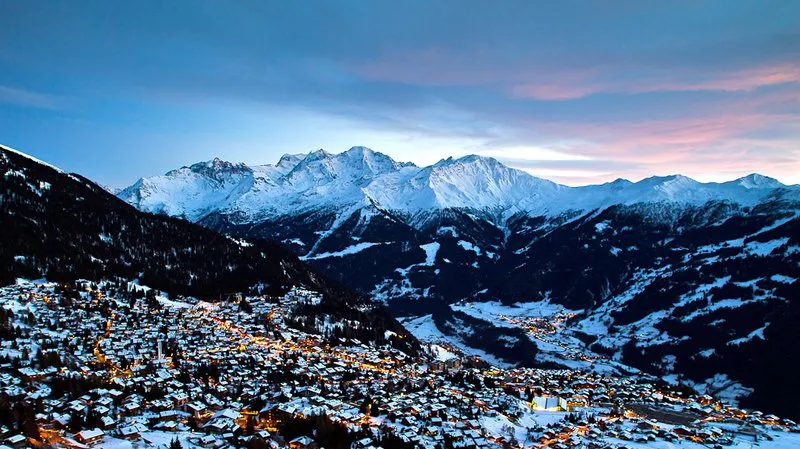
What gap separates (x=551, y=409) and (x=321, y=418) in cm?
4370

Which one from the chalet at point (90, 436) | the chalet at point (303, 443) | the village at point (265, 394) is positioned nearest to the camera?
the chalet at point (90, 436)

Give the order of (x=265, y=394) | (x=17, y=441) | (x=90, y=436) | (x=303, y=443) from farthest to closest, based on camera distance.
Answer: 1. (x=265, y=394)
2. (x=303, y=443)
3. (x=90, y=436)
4. (x=17, y=441)

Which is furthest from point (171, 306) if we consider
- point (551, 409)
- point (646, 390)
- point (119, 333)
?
point (646, 390)

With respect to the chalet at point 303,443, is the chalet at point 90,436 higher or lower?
higher

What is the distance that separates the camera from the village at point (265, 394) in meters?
62.6

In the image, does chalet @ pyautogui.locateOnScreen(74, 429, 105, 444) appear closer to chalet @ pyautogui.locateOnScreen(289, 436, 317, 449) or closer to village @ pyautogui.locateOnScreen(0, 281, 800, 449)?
village @ pyautogui.locateOnScreen(0, 281, 800, 449)

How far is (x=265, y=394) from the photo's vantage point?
76.8 meters

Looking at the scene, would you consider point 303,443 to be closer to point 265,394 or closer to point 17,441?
point 265,394

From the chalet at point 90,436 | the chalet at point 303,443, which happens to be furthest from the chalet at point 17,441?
the chalet at point 303,443

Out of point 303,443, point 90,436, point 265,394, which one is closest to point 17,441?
point 90,436

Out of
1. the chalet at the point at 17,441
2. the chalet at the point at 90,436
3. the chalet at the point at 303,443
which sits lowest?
the chalet at the point at 303,443

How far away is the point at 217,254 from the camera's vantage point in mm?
174000

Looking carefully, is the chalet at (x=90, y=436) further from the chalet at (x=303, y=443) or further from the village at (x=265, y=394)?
the chalet at (x=303, y=443)

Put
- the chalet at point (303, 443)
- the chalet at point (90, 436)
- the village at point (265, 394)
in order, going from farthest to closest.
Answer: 1. the village at point (265, 394)
2. the chalet at point (303, 443)
3. the chalet at point (90, 436)
